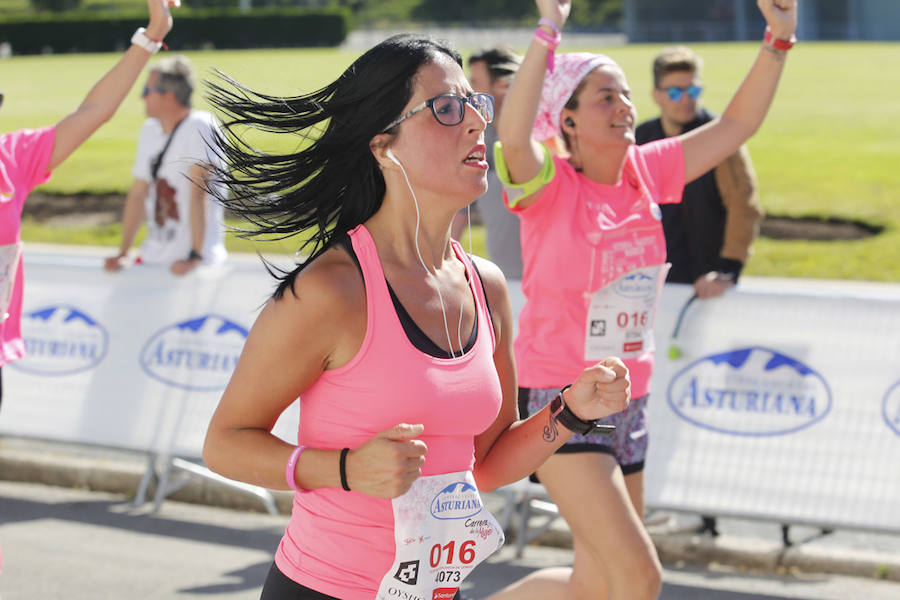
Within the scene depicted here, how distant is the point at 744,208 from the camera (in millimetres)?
5781

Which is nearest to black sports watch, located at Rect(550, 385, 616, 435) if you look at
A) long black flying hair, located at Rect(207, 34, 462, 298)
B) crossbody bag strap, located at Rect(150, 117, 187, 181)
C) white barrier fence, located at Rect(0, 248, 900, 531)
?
long black flying hair, located at Rect(207, 34, 462, 298)

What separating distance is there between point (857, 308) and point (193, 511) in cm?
338

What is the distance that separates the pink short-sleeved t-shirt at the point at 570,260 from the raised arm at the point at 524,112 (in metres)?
0.16

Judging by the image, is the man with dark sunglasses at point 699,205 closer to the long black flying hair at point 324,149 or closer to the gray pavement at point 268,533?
the gray pavement at point 268,533

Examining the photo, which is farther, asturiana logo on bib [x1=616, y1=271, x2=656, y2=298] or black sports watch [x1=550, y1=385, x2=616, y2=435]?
asturiana logo on bib [x1=616, y1=271, x2=656, y2=298]

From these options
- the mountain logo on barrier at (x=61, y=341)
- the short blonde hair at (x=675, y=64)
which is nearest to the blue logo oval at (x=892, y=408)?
the short blonde hair at (x=675, y=64)

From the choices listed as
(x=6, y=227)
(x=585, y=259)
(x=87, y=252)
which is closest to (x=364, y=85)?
(x=585, y=259)

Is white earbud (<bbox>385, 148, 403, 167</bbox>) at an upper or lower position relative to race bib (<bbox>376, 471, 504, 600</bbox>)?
upper

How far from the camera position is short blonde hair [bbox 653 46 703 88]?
19.6 ft

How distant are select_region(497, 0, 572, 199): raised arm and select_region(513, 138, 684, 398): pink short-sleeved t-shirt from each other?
0.16 metres

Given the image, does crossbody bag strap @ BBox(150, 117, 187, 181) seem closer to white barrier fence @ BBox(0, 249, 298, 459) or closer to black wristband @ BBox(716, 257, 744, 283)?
white barrier fence @ BBox(0, 249, 298, 459)

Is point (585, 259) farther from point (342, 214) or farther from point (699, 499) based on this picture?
point (699, 499)

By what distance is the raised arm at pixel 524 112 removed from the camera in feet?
12.3

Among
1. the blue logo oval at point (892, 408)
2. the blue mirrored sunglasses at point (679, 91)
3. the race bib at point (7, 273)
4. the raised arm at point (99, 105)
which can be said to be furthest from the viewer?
the blue mirrored sunglasses at point (679, 91)
